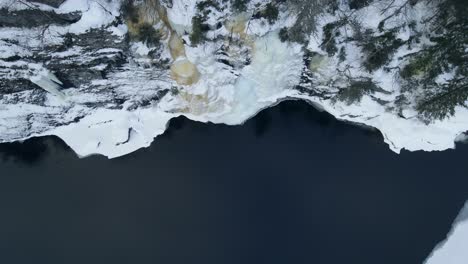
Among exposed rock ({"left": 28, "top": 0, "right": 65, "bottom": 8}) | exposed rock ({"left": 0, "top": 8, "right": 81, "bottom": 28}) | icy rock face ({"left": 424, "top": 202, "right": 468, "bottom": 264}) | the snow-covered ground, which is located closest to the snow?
the snow-covered ground

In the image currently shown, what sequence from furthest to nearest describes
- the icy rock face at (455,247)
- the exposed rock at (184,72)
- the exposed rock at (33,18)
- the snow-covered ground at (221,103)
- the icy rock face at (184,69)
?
the icy rock face at (455,247) → the exposed rock at (184,72) → the snow-covered ground at (221,103) → the icy rock face at (184,69) → the exposed rock at (33,18)

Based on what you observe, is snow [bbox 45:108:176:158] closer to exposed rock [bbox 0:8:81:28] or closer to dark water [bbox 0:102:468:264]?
dark water [bbox 0:102:468:264]

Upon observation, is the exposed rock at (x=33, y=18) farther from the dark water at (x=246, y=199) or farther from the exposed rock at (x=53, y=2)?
the dark water at (x=246, y=199)

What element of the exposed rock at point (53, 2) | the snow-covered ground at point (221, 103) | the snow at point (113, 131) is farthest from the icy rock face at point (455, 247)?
the exposed rock at point (53, 2)

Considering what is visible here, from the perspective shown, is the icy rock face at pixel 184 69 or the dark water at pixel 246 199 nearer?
the icy rock face at pixel 184 69

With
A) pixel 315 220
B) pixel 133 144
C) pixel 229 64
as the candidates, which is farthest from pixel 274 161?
pixel 133 144

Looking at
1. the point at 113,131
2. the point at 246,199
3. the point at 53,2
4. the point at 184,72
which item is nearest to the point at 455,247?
the point at 246,199

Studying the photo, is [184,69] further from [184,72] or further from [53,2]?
[53,2]
